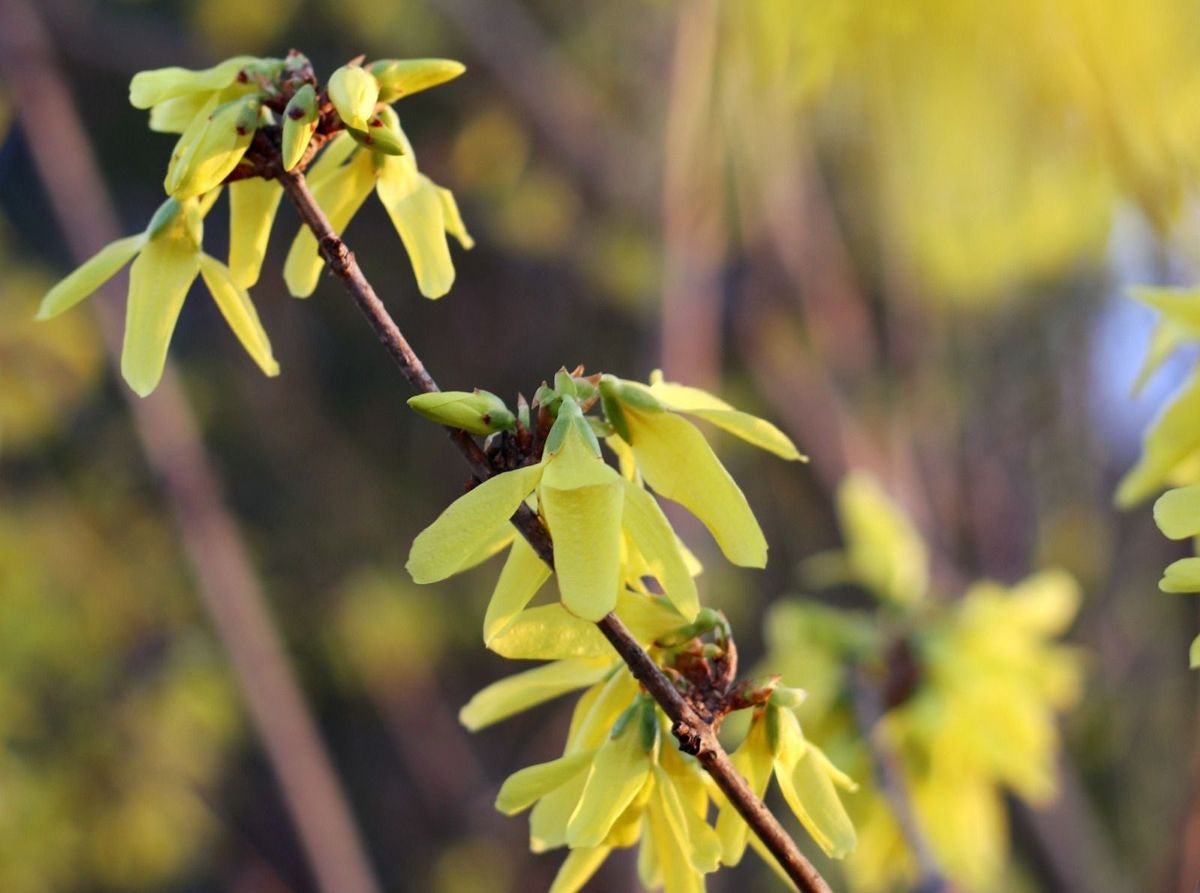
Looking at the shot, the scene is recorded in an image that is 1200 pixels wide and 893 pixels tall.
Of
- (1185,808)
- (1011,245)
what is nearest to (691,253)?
(1011,245)

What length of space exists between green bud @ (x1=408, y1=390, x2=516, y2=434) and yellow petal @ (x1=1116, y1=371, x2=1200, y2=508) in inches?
14.1

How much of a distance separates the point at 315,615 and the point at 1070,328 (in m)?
2.55

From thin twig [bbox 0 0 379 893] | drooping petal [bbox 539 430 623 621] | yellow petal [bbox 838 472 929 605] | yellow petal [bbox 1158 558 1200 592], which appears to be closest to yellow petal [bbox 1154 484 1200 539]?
yellow petal [bbox 1158 558 1200 592]

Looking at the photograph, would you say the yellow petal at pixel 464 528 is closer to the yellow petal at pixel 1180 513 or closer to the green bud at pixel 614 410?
the green bud at pixel 614 410

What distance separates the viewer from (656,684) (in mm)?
462

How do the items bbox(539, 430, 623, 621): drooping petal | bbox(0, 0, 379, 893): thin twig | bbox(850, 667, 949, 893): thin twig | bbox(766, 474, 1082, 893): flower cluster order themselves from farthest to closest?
bbox(0, 0, 379, 893): thin twig
bbox(766, 474, 1082, 893): flower cluster
bbox(850, 667, 949, 893): thin twig
bbox(539, 430, 623, 621): drooping petal

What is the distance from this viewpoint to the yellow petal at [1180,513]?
456 mm

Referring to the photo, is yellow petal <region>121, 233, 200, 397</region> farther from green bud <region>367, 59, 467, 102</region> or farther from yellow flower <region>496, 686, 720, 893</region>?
yellow flower <region>496, 686, 720, 893</region>

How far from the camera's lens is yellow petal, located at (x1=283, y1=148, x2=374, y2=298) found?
22.8 inches

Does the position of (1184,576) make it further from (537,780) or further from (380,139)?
(380,139)

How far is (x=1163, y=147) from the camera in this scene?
0.85 meters

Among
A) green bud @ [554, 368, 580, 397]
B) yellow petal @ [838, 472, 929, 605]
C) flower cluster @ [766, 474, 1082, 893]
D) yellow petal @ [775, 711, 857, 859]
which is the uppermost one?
green bud @ [554, 368, 580, 397]

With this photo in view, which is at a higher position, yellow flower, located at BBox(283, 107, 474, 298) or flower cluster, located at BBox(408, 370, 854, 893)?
yellow flower, located at BBox(283, 107, 474, 298)

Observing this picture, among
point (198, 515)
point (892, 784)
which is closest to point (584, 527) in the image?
point (892, 784)
